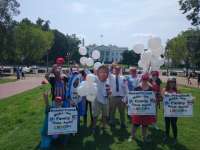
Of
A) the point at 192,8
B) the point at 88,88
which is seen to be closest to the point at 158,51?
the point at 88,88

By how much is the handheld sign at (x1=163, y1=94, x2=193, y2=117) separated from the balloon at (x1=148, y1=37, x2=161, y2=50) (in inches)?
64.0

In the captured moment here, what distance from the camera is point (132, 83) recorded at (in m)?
13.1

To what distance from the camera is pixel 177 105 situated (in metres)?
10.2

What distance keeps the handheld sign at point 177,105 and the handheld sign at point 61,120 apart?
2.42m

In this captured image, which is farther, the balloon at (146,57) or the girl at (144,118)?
the balloon at (146,57)

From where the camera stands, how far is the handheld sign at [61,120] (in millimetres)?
8898

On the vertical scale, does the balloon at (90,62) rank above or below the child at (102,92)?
above

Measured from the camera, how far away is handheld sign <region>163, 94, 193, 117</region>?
1015cm

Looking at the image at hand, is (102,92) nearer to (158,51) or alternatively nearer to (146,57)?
(146,57)

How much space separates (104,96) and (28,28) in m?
76.9

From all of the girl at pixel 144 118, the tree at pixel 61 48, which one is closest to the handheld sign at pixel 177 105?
the girl at pixel 144 118

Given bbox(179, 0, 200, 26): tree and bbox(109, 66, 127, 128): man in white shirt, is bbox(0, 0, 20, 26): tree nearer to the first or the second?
bbox(179, 0, 200, 26): tree

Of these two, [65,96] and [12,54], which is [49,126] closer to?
[65,96]

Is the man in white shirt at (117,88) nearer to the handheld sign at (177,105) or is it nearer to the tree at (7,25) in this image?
the handheld sign at (177,105)
